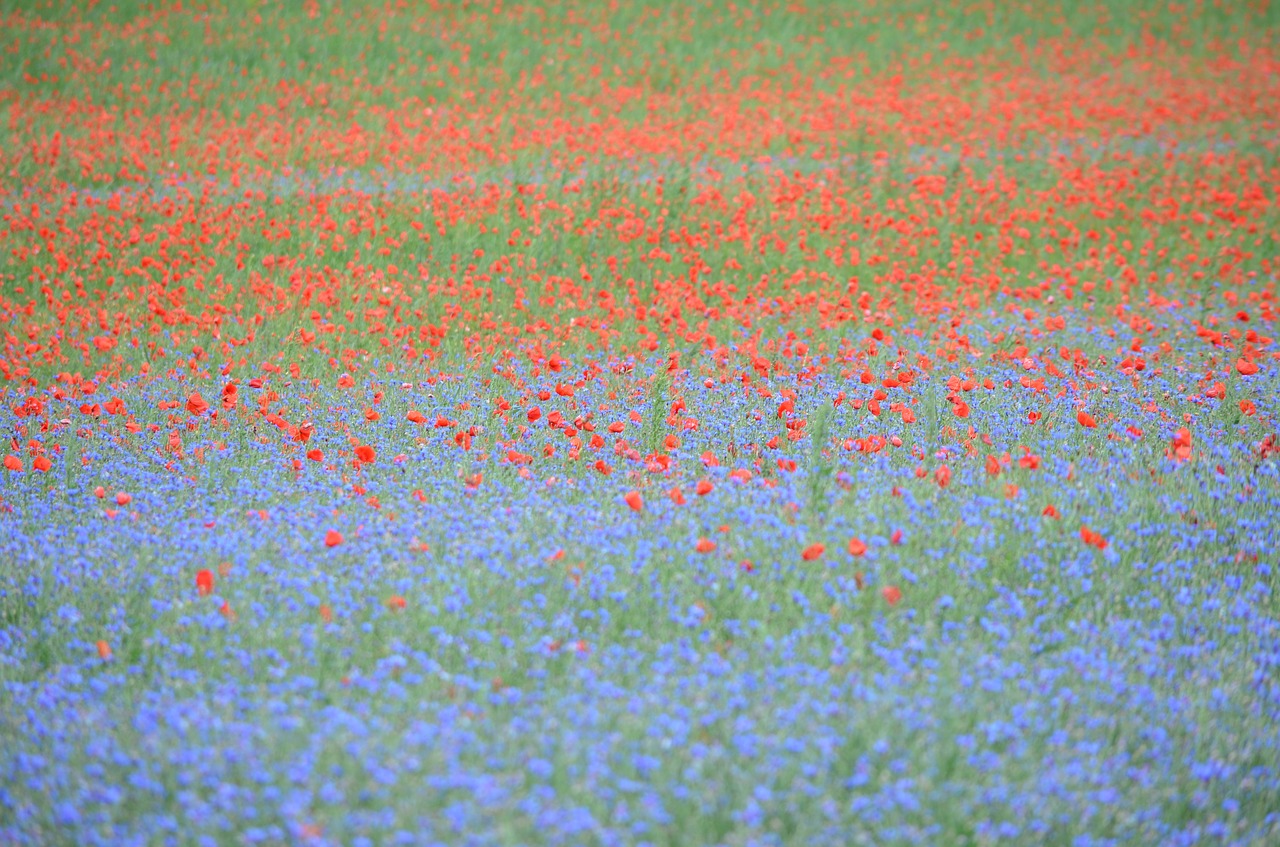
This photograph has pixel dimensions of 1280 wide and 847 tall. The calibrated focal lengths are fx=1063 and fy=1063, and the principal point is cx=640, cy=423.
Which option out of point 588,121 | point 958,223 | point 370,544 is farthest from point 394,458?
point 588,121

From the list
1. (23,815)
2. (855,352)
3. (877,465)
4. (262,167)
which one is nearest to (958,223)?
(855,352)

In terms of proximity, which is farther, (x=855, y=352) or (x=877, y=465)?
(x=855, y=352)

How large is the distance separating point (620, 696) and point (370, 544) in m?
1.49

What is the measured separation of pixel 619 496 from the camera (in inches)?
194

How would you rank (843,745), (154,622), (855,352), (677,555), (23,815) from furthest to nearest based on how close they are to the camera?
(855,352) → (677,555) → (154,622) → (843,745) → (23,815)

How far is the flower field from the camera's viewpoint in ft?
10.2

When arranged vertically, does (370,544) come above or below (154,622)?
above

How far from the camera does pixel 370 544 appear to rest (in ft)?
14.4

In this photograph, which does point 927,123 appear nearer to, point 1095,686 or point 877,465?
point 877,465

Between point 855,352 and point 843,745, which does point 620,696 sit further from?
point 855,352

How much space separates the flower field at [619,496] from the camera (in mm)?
3094

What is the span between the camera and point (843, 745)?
3217mm

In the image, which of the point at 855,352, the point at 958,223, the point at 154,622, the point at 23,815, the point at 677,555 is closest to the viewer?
the point at 23,815

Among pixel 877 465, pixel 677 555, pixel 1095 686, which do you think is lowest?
pixel 1095 686
